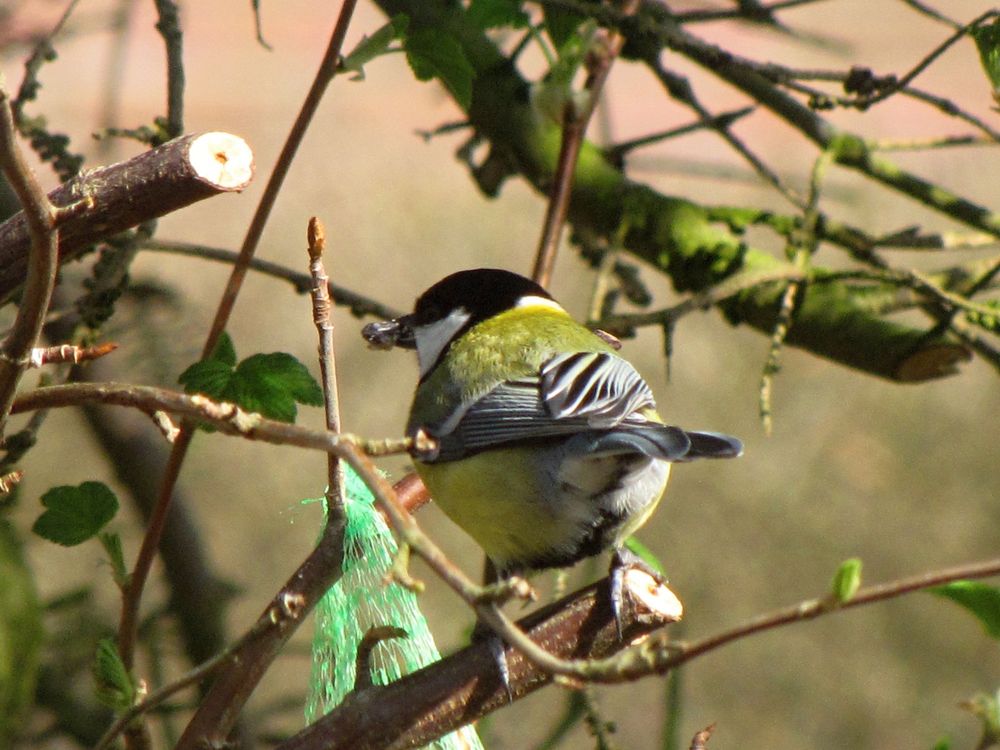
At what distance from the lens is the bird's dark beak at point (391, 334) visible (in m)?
1.32

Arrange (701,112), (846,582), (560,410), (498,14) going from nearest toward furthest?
(846,582) < (560,410) < (498,14) < (701,112)

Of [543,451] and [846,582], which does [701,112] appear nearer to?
[543,451]

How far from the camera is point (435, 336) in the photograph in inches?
57.5

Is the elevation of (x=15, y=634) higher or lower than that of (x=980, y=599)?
higher

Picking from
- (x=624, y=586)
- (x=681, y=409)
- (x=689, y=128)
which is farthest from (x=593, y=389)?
(x=681, y=409)

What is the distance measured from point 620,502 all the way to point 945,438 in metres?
1.77

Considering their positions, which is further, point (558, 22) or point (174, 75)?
point (558, 22)

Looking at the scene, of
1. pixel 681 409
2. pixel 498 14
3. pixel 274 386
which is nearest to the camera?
pixel 274 386

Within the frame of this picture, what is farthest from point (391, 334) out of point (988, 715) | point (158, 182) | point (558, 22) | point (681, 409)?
point (681, 409)

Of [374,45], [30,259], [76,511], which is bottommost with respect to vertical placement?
[76,511]

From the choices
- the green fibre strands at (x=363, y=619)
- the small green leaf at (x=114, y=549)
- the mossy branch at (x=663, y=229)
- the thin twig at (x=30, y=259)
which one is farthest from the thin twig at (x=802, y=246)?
the thin twig at (x=30, y=259)

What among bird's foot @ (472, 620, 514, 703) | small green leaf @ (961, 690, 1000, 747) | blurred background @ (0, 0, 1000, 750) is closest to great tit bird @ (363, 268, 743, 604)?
bird's foot @ (472, 620, 514, 703)

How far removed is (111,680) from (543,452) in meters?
0.47

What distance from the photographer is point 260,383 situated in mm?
964
